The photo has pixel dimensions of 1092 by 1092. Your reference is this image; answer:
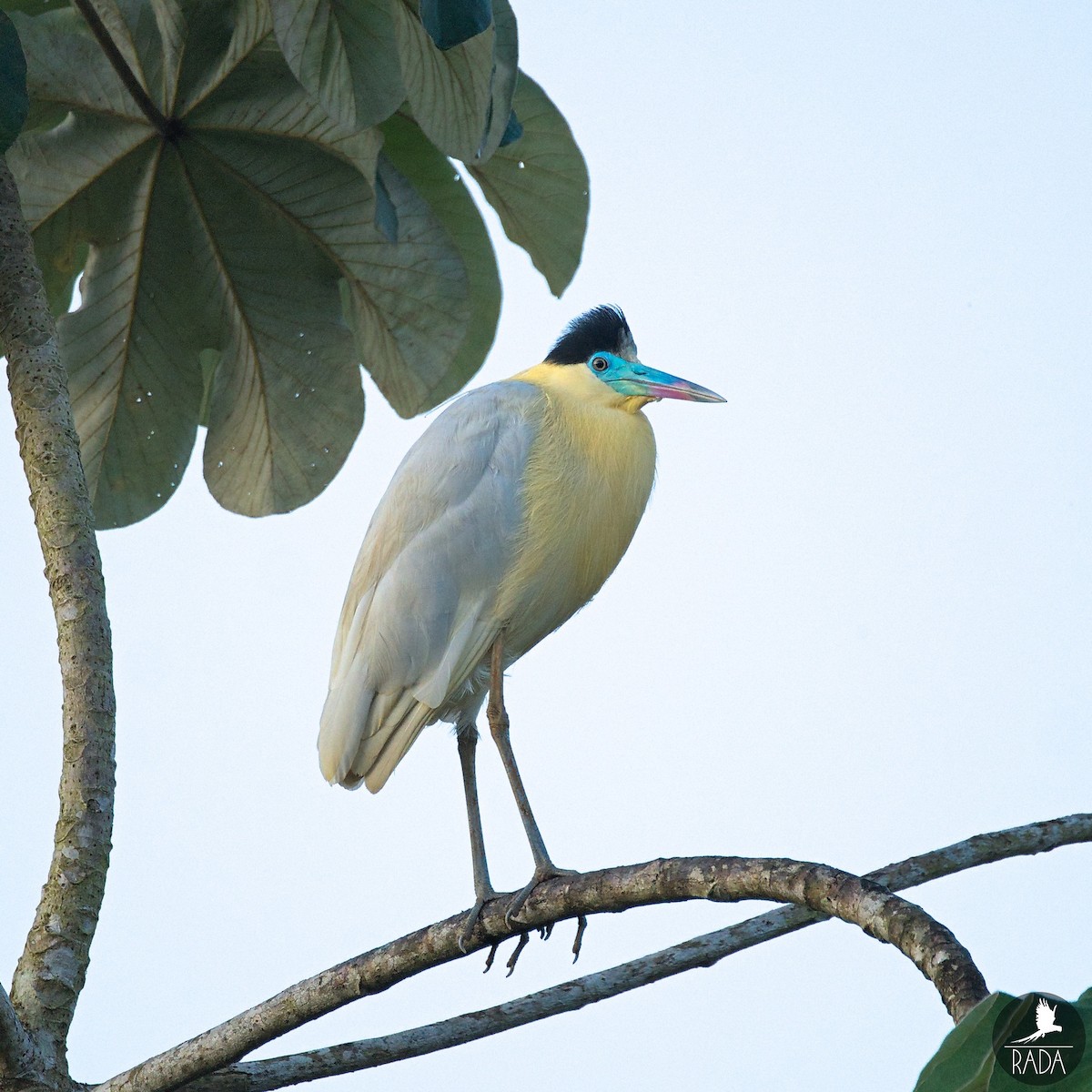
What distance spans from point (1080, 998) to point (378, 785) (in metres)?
1.89

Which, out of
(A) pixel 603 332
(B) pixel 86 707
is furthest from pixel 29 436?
(A) pixel 603 332

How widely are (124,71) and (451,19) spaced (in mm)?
1260

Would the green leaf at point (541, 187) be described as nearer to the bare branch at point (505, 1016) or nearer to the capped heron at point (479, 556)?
the capped heron at point (479, 556)

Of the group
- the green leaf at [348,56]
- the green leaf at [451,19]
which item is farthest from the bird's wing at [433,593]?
the green leaf at [451,19]

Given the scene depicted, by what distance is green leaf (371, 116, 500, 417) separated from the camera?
151 inches

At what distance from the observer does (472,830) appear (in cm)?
292

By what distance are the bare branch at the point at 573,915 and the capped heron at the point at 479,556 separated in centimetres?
45

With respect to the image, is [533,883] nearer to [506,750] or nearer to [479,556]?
[506,750]

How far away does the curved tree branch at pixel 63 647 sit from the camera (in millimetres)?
2291

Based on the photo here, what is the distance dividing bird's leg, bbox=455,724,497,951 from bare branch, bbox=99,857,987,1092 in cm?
2

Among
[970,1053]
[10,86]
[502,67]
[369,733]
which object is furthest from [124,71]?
[970,1053]

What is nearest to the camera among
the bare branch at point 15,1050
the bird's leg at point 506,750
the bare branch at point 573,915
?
the bare branch at point 573,915

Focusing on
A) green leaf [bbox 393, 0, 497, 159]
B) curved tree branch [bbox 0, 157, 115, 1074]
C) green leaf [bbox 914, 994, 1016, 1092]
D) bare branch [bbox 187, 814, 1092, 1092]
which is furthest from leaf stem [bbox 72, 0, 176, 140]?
green leaf [bbox 914, 994, 1016, 1092]

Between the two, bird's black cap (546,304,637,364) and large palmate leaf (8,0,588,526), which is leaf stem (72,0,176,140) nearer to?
large palmate leaf (8,0,588,526)
